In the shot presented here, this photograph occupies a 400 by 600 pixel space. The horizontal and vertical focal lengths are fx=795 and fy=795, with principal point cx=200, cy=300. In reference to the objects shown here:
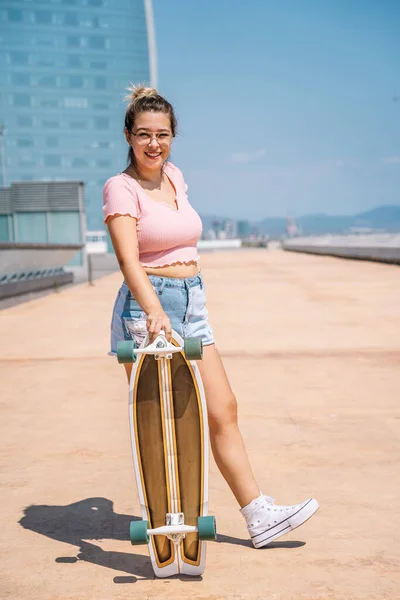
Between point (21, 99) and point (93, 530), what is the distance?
196473 mm

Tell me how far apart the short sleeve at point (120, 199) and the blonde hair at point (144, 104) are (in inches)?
8.4

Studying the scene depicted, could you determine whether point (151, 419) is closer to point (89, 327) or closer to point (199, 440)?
point (199, 440)

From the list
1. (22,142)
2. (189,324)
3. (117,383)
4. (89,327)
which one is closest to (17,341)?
(89,327)

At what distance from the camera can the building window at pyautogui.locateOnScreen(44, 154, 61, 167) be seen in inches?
7628

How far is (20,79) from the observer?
189250 millimetres

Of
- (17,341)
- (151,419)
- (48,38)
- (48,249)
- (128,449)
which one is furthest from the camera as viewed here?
(48,38)

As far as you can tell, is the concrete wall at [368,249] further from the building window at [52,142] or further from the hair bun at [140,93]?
the building window at [52,142]

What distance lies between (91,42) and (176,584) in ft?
663

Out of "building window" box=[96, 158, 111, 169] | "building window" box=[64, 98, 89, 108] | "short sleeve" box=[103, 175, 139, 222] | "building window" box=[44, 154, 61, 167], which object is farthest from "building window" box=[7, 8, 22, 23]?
"short sleeve" box=[103, 175, 139, 222]

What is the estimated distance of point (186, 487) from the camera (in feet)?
10.0

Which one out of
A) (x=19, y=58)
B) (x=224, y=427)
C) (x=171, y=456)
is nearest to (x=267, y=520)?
(x=224, y=427)

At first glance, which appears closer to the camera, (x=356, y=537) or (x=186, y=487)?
(x=186, y=487)

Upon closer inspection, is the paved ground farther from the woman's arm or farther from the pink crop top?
the pink crop top

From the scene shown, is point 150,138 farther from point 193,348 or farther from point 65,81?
point 65,81
